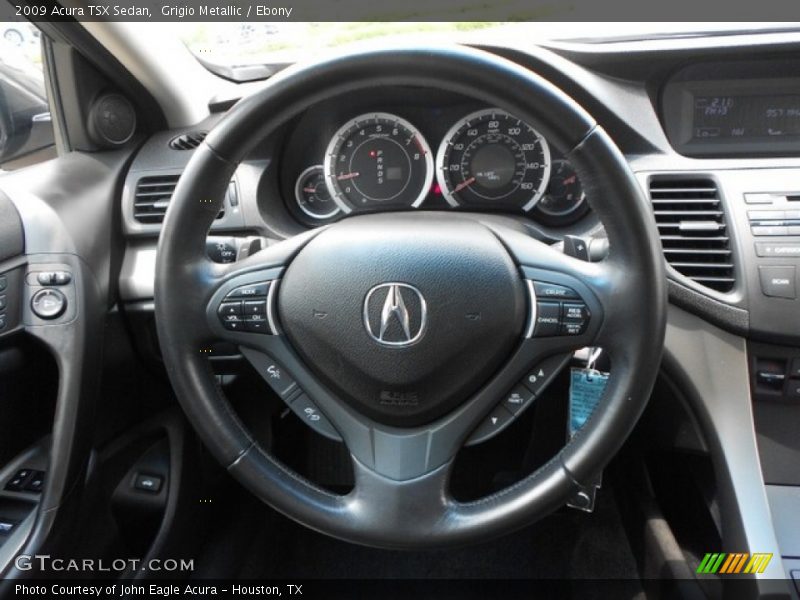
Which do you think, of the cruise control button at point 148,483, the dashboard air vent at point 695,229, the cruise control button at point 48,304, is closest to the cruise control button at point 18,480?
the cruise control button at point 148,483

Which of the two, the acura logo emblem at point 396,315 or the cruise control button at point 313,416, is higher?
the acura logo emblem at point 396,315

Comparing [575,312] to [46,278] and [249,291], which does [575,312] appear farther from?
[46,278]

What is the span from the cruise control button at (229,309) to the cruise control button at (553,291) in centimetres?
50

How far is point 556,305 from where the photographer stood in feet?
3.45

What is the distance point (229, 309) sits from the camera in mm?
1139

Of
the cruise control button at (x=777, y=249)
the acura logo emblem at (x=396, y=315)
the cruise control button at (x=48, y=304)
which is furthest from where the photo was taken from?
the cruise control button at (x=48, y=304)

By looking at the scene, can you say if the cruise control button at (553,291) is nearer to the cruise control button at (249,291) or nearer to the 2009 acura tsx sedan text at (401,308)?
the 2009 acura tsx sedan text at (401,308)

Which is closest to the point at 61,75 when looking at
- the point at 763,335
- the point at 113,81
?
the point at 113,81

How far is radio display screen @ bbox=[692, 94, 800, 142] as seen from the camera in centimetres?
149

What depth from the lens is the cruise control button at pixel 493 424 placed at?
3.65 ft

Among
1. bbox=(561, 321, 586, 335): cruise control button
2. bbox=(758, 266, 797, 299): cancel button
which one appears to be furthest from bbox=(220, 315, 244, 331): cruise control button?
bbox=(758, 266, 797, 299): cancel button

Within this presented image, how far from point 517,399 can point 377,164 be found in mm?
725

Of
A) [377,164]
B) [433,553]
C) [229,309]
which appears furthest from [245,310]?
[433,553]

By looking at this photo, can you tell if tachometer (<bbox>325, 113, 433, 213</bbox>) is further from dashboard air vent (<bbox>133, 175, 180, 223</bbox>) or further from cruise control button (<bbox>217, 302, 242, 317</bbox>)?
cruise control button (<bbox>217, 302, 242, 317</bbox>)
